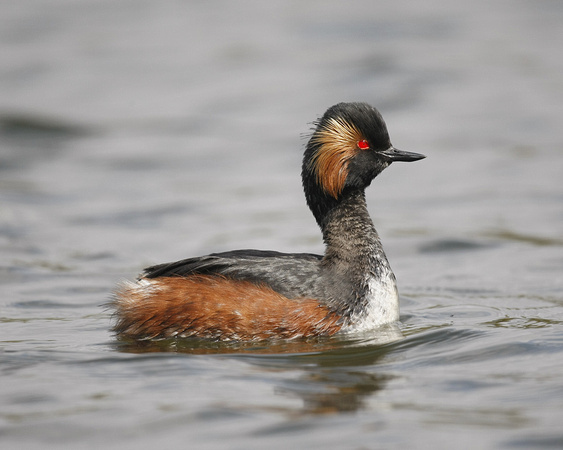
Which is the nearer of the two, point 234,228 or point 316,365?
point 316,365

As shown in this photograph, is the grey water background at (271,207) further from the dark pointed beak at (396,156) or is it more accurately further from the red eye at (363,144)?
the red eye at (363,144)

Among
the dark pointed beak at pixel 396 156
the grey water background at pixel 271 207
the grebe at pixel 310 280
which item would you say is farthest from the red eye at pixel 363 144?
the grey water background at pixel 271 207

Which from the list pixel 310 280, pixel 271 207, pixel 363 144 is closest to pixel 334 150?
pixel 363 144

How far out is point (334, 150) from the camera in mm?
8344

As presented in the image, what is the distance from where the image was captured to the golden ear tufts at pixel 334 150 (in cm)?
836

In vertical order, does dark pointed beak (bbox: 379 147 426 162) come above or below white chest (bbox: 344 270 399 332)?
above

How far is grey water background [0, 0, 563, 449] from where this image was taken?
6246 millimetres

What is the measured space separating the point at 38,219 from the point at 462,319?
7.14 meters

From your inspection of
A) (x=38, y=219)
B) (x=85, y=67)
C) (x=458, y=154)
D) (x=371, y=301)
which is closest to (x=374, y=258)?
(x=371, y=301)

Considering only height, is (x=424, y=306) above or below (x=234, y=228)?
below

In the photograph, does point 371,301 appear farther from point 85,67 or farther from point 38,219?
point 85,67

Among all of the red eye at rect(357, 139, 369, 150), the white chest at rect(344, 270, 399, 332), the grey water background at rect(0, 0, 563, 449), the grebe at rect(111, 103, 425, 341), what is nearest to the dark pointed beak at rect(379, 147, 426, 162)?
the grebe at rect(111, 103, 425, 341)

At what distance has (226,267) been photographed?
26.6 ft

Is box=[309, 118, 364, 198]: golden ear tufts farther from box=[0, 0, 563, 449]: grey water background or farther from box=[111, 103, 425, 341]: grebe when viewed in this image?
box=[0, 0, 563, 449]: grey water background
